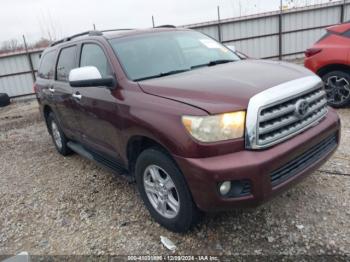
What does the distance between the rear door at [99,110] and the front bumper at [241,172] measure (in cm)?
111

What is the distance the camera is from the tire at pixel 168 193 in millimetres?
2717

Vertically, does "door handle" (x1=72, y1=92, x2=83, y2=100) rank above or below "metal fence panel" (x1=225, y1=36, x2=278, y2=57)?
above

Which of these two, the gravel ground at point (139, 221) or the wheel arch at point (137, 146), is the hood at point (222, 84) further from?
the gravel ground at point (139, 221)

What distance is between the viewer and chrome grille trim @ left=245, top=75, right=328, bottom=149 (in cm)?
243

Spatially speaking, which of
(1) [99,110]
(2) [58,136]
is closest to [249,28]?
(2) [58,136]

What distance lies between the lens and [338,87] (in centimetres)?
591

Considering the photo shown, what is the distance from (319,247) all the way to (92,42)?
3183mm

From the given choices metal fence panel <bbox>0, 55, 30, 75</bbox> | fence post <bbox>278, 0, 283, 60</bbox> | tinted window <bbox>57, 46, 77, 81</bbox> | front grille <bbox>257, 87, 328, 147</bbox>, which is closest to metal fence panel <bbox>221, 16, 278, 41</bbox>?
fence post <bbox>278, 0, 283, 60</bbox>

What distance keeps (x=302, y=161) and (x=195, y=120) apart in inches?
39.1

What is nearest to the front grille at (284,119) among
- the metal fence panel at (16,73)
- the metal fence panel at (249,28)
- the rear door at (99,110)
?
the rear door at (99,110)

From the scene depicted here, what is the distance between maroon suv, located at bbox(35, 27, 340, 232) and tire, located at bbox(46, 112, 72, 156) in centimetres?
154

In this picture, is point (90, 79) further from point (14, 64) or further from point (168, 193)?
point (14, 64)

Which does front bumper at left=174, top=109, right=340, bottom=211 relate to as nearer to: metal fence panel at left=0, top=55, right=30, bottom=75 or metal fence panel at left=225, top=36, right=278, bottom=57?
metal fence panel at left=225, top=36, right=278, bottom=57

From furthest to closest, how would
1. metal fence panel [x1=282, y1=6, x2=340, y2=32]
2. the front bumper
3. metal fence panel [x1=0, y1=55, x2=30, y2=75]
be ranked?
metal fence panel [x1=282, y1=6, x2=340, y2=32], metal fence panel [x1=0, y1=55, x2=30, y2=75], the front bumper
